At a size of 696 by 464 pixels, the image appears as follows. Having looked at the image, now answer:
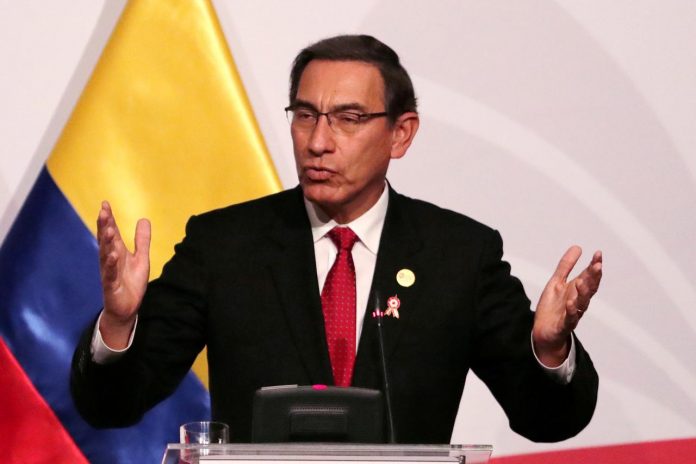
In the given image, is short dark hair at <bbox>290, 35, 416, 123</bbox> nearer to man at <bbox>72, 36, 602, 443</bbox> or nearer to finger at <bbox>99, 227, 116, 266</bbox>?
man at <bbox>72, 36, 602, 443</bbox>

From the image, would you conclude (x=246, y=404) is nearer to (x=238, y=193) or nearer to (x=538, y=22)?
(x=238, y=193)

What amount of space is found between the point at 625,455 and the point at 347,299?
5.16ft

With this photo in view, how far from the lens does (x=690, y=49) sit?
3943 mm

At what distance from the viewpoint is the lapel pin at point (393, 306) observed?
8.89 ft

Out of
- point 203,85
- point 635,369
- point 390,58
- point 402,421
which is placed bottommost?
point 402,421

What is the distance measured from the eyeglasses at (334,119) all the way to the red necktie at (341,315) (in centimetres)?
28

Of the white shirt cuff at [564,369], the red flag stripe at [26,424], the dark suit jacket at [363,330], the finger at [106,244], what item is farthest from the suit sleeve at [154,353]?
the red flag stripe at [26,424]

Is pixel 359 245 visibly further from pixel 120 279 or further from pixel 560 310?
pixel 120 279

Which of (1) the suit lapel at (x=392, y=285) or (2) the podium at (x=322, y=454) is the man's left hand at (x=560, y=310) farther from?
(2) the podium at (x=322, y=454)

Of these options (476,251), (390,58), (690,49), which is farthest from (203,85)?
(690,49)

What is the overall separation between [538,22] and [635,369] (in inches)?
45.6

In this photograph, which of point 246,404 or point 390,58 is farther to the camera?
point 390,58

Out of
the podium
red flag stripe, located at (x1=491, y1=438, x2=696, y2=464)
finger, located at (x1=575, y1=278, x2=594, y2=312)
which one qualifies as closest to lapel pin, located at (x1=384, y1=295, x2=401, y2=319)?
finger, located at (x1=575, y1=278, x2=594, y2=312)

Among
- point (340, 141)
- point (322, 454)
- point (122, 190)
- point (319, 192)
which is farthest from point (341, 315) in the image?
point (122, 190)
